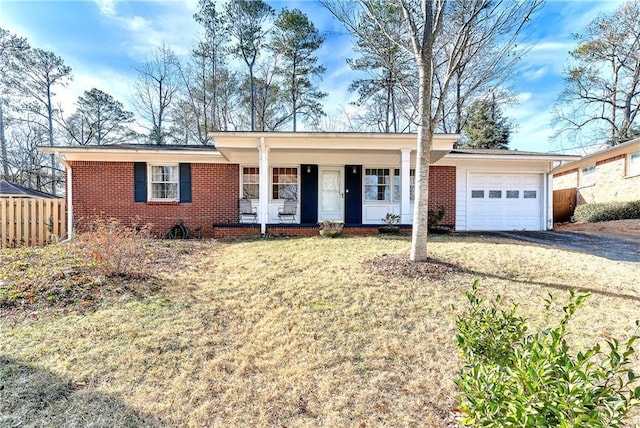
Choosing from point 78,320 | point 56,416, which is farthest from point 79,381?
point 78,320

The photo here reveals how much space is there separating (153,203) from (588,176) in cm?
2114

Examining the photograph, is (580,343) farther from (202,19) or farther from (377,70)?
(202,19)

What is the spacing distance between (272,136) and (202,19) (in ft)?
47.4

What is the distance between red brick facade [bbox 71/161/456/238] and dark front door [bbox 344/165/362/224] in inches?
153

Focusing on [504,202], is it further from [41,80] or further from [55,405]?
[41,80]

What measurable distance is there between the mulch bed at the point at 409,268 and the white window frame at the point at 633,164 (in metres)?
14.9

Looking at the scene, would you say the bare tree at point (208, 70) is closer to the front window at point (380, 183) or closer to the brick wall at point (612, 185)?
the front window at point (380, 183)

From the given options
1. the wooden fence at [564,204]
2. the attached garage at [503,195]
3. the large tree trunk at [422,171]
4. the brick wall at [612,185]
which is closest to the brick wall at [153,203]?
the large tree trunk at [422,171]

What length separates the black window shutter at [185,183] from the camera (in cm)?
1057

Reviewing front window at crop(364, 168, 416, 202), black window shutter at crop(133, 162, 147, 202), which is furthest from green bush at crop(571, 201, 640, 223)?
black window shutter at crop(133, 162, 147, 202)

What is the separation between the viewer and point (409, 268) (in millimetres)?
5129

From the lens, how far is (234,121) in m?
21.3

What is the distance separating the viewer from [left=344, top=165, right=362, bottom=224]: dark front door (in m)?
11.3

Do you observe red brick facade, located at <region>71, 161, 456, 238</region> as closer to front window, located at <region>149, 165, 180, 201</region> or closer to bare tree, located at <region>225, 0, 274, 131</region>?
front window, located at <region>149, 165, 180, 201</region>
